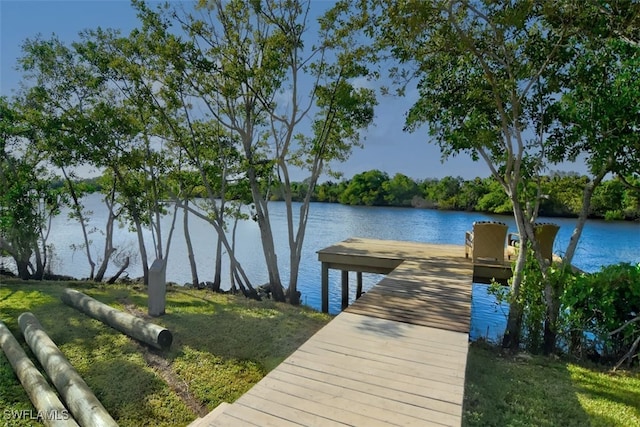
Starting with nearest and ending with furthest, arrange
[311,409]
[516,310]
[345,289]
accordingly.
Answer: [311,409] < [516,310] < [345,289]

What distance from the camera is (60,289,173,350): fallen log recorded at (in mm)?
4992

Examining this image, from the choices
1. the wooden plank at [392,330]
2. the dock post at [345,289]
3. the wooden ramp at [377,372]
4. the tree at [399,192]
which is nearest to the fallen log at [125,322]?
the wooden ramp at [377,372]

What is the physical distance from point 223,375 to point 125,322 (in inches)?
75.6

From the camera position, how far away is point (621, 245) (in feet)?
62.9

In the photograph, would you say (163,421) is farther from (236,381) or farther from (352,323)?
(352,323)

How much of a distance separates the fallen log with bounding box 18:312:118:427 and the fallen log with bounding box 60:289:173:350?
917mm

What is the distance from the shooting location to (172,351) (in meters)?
5.07

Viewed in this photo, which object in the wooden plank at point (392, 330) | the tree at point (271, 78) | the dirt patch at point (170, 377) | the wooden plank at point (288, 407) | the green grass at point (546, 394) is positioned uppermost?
the tree at point (271, 78)

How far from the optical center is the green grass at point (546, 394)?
374 cm

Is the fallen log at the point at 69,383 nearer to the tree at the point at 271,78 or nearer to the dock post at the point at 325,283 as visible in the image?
the tree at the point at 271,78

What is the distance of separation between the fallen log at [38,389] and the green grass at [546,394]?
3794mm

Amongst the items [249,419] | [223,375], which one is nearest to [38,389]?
[223,375]

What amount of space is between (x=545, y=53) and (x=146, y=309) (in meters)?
8.05

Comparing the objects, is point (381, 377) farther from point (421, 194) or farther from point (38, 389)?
point (421, 194)
